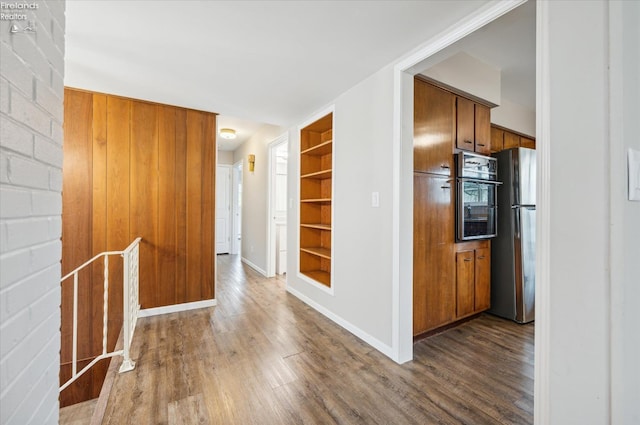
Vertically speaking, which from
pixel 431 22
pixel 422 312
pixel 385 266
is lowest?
pixel 422 312

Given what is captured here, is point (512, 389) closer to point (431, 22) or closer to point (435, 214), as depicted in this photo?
point (435, 214)

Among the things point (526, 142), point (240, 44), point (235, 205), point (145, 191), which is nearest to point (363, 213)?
point (240, 44)

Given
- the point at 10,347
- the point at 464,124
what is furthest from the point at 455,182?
the point at 10,347

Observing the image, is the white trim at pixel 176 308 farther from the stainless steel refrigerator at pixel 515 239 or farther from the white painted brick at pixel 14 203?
the stainless steel refrigerator at pixel 515 239

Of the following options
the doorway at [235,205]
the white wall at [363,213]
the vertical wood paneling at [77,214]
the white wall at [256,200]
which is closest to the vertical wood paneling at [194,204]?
the vertical wood paneling at [77,214]

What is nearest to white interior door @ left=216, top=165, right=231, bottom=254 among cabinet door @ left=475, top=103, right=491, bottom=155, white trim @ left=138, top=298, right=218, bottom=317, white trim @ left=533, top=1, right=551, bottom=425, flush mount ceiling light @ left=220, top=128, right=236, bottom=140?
flush mount ceiling light @ left=220, top=128, right=236, bottom=140

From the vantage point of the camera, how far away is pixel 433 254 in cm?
238

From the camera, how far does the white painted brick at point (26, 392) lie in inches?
27.1

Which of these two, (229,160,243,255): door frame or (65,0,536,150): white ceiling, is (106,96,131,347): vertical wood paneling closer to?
(65,0,536,150): white ceiling

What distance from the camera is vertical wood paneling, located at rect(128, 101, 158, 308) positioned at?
2889mm

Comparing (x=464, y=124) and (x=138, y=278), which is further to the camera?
(x=138, y=278)

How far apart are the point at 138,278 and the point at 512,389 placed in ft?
10.9

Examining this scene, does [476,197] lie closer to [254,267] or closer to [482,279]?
[482,279]

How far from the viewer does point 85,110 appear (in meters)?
2.71
